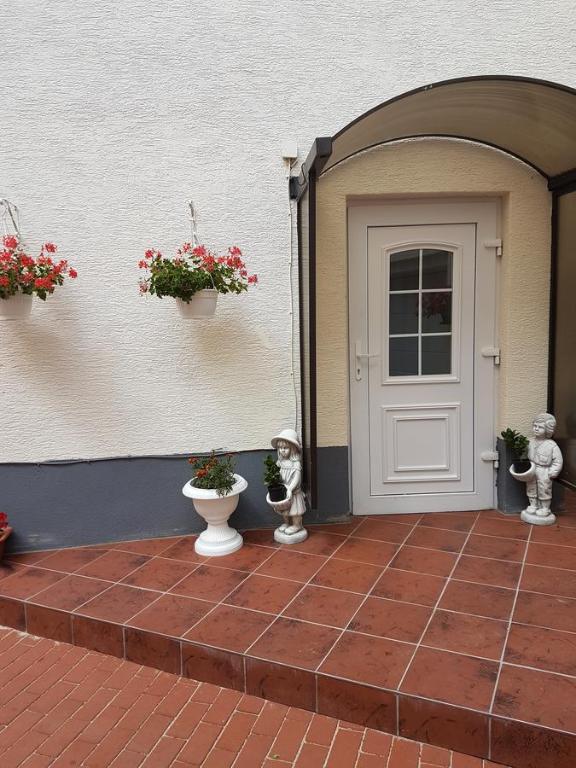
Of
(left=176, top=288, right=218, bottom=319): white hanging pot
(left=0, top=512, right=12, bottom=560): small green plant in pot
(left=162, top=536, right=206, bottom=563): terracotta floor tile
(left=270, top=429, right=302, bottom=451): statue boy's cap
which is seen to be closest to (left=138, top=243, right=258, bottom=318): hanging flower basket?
(left=176, top=288, right=218, bottom=319): white hanging pot

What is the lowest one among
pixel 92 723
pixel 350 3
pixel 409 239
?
pixel 92 723

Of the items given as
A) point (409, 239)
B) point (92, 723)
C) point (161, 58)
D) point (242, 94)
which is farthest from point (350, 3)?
point (92, 723)

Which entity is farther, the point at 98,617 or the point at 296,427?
the point at 296,427

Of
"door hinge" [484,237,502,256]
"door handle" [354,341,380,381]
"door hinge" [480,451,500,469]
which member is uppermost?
"door hinge" [484,237,502,256]

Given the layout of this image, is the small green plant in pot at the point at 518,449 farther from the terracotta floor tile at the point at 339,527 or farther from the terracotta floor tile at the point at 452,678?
the terracotta floor tile at the point at 452,678

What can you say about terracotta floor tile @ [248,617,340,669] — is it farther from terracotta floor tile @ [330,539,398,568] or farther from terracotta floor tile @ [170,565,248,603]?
terracotta floor tile @ [330,539,398,568]

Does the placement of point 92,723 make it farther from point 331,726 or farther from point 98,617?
point 331,726

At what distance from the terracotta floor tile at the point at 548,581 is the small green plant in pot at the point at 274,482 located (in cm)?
156

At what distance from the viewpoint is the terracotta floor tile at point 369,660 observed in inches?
97.7

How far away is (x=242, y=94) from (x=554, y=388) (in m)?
3.03

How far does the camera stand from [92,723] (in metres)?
2.53

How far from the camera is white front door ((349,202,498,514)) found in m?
4.17

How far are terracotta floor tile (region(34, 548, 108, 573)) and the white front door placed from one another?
6.36 feet

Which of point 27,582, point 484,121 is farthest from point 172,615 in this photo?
point 484,121
